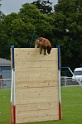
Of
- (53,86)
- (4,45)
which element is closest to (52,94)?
(53,86)

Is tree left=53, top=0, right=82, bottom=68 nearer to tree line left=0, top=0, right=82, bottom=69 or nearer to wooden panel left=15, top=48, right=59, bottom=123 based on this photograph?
tree line left=0, top=0, right=82, bottom=69

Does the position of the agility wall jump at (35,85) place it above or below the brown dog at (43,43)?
below

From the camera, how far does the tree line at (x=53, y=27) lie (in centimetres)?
5834

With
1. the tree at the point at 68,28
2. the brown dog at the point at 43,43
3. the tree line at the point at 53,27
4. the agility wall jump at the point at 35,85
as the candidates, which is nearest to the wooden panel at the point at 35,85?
the agility wall jump at the point at 35,85

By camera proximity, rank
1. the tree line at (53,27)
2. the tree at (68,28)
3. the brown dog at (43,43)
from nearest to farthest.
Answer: the brown dog at (43,43) < the tree line at (53,27) < the tree at (68,28)

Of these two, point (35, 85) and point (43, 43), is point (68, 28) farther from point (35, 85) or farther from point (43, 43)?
point (43, 43)

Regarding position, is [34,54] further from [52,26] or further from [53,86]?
[52,26]

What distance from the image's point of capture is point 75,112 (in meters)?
16.0

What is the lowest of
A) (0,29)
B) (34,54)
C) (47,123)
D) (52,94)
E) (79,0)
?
(47,123)

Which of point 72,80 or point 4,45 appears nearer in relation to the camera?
point 72,80

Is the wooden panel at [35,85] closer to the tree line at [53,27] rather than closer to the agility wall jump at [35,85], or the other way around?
the agility wall jump at [35,85]

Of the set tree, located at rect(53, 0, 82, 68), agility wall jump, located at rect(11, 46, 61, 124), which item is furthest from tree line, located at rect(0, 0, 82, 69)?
agility wall jump, located at rect(11, 46, 61, 124)

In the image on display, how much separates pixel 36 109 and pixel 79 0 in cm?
4971

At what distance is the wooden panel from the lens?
12.9 metres
